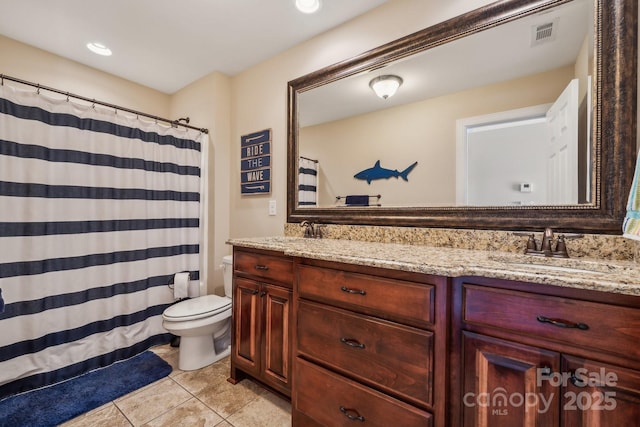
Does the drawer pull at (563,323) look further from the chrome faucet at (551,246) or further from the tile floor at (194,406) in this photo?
the tile floor at (194,406)

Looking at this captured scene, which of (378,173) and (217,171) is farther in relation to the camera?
(217,171)

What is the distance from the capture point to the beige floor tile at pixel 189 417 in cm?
144

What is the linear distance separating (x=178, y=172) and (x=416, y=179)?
196 centimetres

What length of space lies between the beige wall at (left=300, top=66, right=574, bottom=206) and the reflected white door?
0.05 meters

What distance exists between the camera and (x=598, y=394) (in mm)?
753

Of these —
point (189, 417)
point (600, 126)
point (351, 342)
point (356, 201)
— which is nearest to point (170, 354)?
point (189, 417)

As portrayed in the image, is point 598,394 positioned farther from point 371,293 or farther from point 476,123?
point 476,123

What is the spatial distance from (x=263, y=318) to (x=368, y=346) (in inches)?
28.0

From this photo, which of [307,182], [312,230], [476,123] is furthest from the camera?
[307,182]

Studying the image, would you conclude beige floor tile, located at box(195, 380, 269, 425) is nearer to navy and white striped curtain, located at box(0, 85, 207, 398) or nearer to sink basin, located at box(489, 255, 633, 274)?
navy and white striped curtain, located at box(0, 85, 207, 398)

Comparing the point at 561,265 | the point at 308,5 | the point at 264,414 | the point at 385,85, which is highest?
the point at 308,5

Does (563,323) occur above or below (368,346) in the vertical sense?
above

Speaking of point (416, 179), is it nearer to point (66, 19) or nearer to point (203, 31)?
point (203, 31)

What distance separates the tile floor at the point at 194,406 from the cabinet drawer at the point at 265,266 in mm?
736
